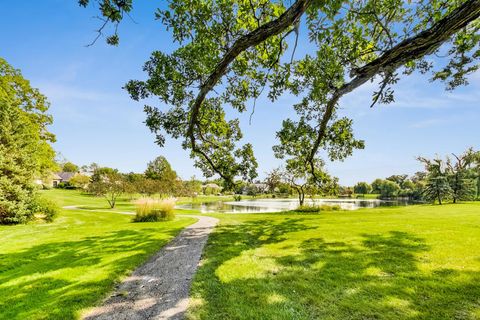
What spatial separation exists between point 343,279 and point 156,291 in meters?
3.44

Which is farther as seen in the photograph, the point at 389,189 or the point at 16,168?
the point at 389,189

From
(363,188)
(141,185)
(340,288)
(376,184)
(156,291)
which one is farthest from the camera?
(363,188)

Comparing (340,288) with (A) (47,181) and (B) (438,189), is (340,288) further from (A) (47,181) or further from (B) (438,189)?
(A) (47,181)

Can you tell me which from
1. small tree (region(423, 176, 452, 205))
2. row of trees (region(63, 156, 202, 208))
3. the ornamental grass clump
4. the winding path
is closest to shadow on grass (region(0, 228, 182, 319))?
the winding path

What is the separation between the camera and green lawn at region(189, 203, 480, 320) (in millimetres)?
3469

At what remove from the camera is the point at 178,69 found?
7484 mm

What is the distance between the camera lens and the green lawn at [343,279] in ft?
11.4

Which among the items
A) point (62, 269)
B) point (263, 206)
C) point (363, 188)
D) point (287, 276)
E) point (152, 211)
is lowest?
point (263, 206)

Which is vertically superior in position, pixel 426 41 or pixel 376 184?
pixel 376 184

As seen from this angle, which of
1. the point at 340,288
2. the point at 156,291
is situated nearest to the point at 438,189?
the point at 340,288

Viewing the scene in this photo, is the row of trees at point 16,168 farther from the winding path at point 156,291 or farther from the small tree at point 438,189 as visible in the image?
the small tree at point 438,189

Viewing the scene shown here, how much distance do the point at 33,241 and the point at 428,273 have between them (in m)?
11.7

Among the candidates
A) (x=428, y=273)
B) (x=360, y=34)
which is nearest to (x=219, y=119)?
(x=360, y=34)

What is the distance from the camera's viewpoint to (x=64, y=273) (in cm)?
525
